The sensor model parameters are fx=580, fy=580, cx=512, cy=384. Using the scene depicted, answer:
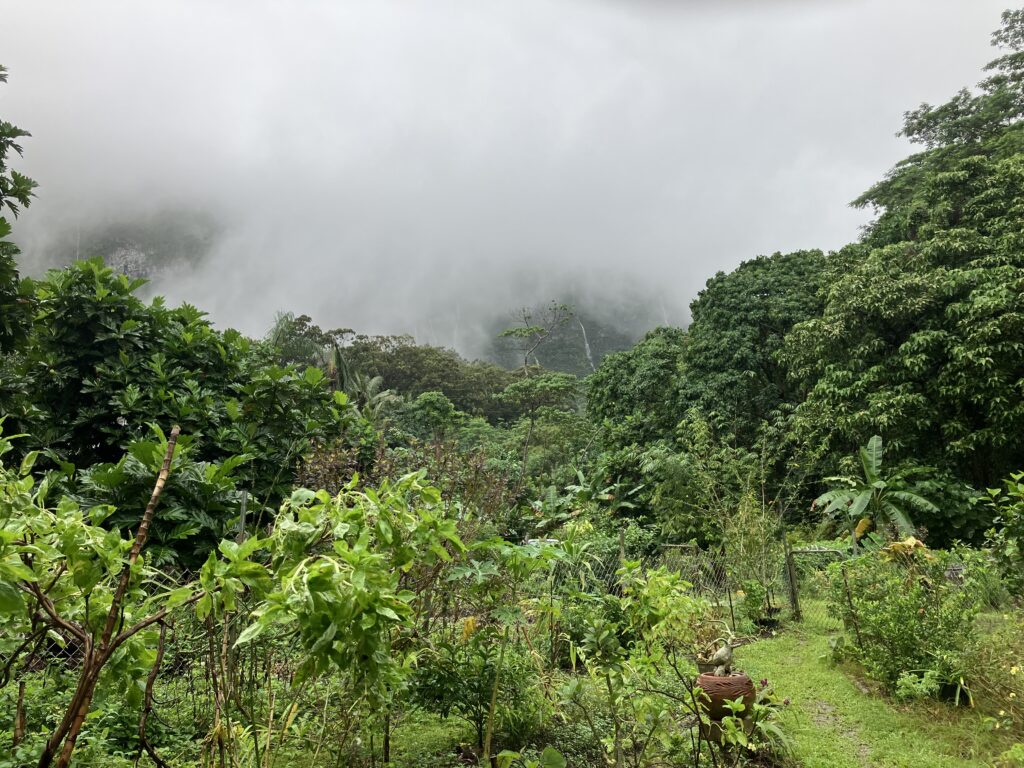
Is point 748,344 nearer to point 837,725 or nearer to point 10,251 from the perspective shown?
point 837,725

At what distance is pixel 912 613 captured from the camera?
471cm

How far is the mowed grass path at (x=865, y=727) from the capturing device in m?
3.77

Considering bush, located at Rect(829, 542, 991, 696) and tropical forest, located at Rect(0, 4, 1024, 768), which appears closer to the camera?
tropical forest, located at Rect(0, 4, 1024, 768)

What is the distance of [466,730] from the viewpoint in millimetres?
3326

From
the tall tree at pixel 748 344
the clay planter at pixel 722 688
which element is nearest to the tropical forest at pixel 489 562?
the clay planter at pixel 722 688

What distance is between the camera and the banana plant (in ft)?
34.7


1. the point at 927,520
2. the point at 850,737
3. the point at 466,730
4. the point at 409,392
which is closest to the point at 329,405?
the point at 466,730

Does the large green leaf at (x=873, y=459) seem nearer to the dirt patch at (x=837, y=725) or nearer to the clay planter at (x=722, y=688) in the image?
the dirt patch at (x=837, y=725)

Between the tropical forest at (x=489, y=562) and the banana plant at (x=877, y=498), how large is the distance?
2.8 inches

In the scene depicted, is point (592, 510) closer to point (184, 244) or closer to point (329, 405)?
point (329, 405)

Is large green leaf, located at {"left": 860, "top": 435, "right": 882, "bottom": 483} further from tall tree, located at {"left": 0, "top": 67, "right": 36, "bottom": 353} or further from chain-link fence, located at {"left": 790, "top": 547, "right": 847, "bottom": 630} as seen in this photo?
tall tree, located at {"left": 0, "top": 67, "right": 36, "bottom": 353}

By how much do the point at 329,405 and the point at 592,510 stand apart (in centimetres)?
843

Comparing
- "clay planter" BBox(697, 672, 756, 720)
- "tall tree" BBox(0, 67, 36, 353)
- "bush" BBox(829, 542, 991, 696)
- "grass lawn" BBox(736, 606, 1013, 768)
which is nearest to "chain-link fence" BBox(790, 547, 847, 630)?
"bush" BBox(829, 542, 991, 696)

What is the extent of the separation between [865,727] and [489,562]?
378 cm
